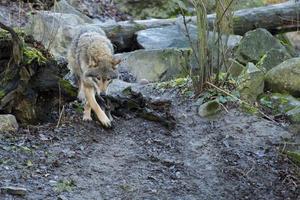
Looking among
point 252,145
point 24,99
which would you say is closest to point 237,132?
point 252,145

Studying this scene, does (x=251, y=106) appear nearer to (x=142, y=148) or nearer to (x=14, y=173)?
(x=142, y=148)

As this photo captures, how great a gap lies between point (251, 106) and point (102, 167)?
7.89ft

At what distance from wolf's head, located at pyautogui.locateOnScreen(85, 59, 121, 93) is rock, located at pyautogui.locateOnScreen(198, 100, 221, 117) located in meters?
1.40

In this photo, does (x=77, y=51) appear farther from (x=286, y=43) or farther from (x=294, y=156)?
(x=286, y=43)

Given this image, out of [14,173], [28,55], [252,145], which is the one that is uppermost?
[28,55]

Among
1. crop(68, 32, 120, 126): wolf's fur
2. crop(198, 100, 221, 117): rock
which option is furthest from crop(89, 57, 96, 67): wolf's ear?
crop(198, 100, 221, 117): rock

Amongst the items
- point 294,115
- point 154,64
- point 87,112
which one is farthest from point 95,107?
point 154,64

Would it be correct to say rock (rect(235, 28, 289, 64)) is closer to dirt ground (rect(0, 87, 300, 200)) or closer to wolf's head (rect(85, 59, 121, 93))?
dirt ground (rect(0, 87, 300, 200))

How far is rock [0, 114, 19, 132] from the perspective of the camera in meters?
5.56

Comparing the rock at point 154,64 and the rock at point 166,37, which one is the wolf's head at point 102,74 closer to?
the rock at point 154,64

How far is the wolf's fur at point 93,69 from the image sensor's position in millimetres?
6234

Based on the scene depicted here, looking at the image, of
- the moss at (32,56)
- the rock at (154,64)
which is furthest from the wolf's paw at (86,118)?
the rock at (154,64)

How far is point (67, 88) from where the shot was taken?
20.9 ft

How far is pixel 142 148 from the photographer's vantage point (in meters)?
5.94
